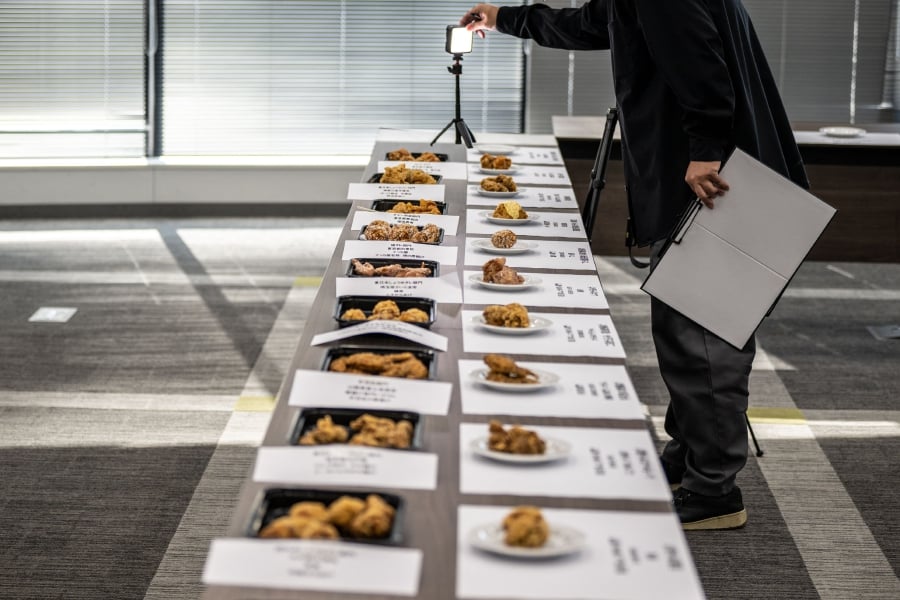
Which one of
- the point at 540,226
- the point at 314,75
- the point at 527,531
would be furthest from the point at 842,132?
the point at 527,531

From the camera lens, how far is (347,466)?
1.48 metres

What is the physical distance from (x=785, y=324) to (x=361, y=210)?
2613 millimetres

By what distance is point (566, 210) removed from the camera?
3021 millimetres

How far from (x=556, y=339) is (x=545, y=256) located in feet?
1.94

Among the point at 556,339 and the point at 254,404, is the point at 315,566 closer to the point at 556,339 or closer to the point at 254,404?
the point at 556,339

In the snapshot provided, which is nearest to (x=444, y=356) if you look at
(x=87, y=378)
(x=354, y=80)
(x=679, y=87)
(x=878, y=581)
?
(x=679, y=87)

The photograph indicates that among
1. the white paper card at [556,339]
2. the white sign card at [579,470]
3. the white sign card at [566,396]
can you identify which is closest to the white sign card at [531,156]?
the white paper card at [556,339]

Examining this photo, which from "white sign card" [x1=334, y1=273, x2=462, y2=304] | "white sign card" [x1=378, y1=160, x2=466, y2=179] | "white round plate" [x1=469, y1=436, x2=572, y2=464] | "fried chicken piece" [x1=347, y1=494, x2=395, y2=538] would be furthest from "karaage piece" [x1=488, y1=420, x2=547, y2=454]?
"white sign card" [x1=378, y1=160, x2=466, y2=179]

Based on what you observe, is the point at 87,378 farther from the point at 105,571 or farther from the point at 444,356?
the point at 444,356

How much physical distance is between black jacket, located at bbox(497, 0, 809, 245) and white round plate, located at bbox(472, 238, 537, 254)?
309mm

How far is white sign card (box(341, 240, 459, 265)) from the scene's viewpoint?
2.45 meters

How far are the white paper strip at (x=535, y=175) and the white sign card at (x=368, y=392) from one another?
5.36ft

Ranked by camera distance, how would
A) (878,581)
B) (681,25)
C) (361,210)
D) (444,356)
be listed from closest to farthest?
1. (444,356)
2. (681,25)
3. (878,581)
4. (361,210)

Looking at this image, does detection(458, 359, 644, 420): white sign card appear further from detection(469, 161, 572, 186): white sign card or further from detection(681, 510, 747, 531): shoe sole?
detection(469, 161, 572, 186): white sign card
